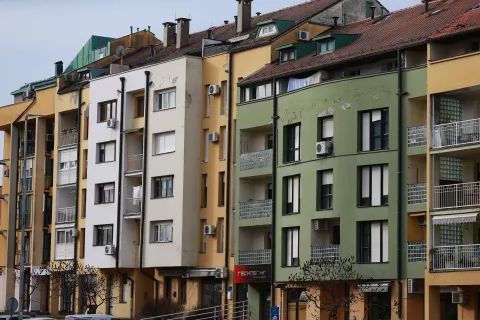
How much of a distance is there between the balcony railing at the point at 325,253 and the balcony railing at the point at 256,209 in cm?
475

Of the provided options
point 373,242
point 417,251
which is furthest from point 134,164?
point 417,251

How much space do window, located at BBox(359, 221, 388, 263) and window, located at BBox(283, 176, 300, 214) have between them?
5.31m

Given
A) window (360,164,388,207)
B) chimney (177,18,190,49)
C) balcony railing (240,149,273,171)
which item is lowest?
window (360,164,388,207)

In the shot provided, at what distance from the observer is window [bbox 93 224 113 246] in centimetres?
7700

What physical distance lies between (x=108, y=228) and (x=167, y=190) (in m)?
6.88

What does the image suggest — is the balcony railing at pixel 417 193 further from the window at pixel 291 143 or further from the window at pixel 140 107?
the window at pixel 140 107

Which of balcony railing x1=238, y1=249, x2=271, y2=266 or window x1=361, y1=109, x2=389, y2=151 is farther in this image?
balcony railing x1=238, y1=249, x2=271, y2=266

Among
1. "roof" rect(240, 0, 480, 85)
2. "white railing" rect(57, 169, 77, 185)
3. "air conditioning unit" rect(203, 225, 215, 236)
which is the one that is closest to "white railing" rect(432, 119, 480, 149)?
"roof" rect(240, 0, 480, 85)

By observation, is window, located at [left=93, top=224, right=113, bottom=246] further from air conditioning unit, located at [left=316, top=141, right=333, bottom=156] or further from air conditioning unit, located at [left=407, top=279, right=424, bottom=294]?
air conditioning unit, located at [left=407, top=279, right=424, bottom=294]

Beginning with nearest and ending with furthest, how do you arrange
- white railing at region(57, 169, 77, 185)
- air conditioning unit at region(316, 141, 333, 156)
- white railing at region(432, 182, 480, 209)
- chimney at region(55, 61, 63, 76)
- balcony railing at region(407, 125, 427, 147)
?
1. white railing at region(432, 182, 480, 209)
2. balcony railing at region(407, 125, 427, 147)
3. air conditioning unit at region(316, 141, 333, 156)
4. white railing at region(57, 169, 77, 185)
5. chimney at region(55, 61, 63, 76)

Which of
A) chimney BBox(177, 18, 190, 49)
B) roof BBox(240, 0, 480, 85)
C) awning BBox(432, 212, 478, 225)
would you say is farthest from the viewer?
chimney BBox(177, 18, 190, 49)

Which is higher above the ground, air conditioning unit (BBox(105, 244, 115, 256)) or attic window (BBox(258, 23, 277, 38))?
attic window (BBox(258, 23, 277, 38))

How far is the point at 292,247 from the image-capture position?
62000 millimetres

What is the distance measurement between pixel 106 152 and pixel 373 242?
26455mm
